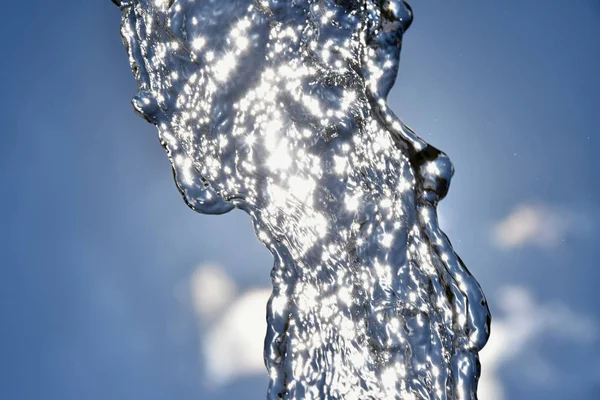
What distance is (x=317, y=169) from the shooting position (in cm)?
64

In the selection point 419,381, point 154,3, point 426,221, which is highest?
point 154,3

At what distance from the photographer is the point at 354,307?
625 mm

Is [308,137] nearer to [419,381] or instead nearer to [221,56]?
[221,56]

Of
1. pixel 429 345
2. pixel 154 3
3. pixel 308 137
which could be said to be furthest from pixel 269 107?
pixel 429 345

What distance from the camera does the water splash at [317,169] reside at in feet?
1.93

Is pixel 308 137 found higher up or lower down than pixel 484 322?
higher up

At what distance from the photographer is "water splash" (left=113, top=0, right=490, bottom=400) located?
59 cm

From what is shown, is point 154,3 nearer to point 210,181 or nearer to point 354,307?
point 210,181

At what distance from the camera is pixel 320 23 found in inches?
24.6

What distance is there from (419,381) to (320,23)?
0.36m

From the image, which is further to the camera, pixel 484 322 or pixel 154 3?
pixel 154 3

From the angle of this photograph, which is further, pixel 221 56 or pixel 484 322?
pixel 221 56

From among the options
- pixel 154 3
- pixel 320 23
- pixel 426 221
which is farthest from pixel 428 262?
pixel 154 3

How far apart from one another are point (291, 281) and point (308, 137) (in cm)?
15
